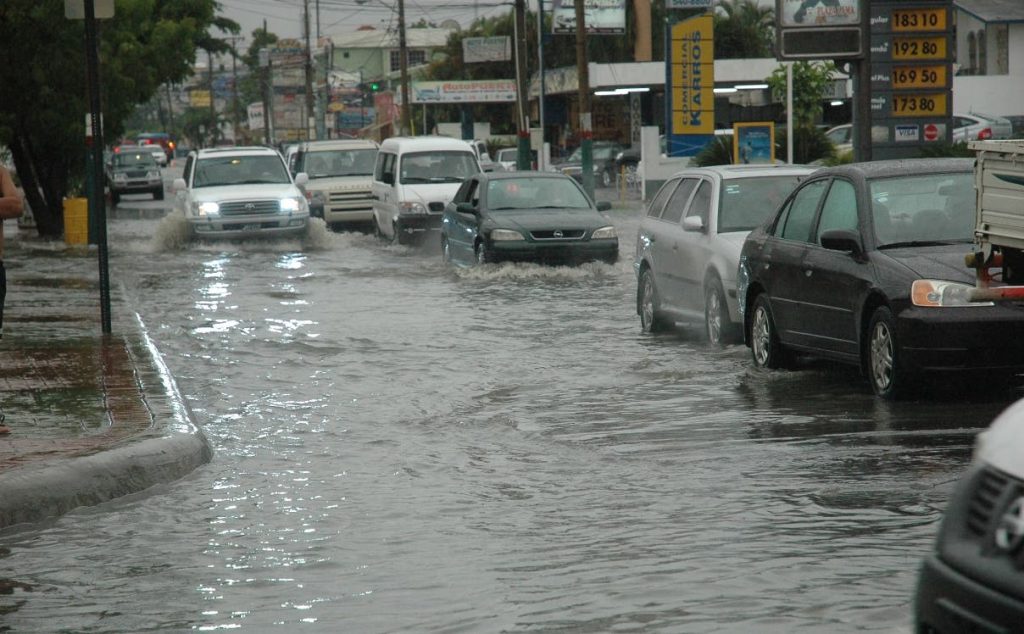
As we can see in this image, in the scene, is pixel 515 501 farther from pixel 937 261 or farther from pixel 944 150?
pixel 944 150

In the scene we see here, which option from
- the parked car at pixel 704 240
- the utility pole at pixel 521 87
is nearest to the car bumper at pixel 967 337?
the parked car at pixel 704 240

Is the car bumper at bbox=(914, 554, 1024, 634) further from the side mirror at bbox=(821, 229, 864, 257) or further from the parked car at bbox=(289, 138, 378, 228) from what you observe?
the parked car at bbox=(289, 138, 378, 228)

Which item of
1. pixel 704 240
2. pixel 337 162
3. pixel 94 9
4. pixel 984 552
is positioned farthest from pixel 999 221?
pixel 337 162

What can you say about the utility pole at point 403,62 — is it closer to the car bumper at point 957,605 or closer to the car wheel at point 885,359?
the car wheel at point 885,359

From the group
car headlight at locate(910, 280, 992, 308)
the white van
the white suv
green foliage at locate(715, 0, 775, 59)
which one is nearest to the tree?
the white suv

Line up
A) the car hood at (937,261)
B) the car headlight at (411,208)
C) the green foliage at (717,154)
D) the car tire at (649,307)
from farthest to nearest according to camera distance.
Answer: the green foliage at (717,154)
the car headlight at (411,208)
the car tire at (649,307)
the car hood at (937,261)

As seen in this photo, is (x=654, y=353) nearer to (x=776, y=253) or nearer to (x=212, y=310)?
(x=776, y=253)

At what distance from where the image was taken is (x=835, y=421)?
33.4 feet

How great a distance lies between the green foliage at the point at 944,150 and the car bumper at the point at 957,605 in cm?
1857

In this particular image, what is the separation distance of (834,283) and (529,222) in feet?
37.7

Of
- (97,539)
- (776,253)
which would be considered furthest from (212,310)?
(97,539)

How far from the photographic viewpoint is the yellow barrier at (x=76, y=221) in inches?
1267

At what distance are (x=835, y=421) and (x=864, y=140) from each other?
1075cm

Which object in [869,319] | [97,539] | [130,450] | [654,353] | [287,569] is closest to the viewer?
[287,569]
